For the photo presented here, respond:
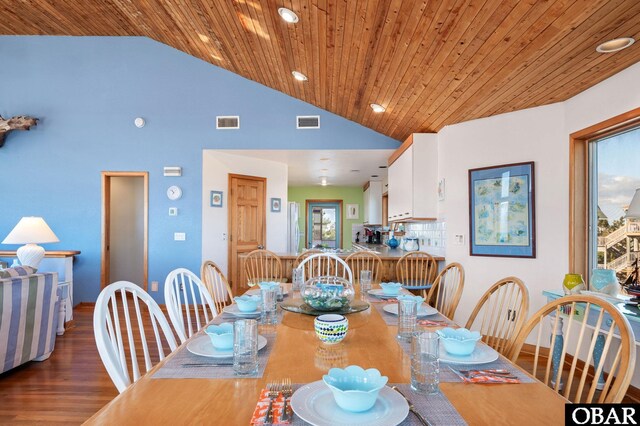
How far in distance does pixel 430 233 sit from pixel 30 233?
15.7 ft

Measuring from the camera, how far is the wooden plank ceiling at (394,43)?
2.14 metres

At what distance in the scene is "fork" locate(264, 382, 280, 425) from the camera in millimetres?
840

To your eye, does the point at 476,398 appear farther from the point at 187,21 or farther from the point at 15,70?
the point at 15,70

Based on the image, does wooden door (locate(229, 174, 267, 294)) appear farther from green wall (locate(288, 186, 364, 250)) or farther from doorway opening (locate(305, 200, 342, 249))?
doorway opening (locate(305, 200, 342, 249))

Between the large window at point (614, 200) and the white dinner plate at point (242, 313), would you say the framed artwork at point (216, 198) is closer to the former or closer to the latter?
the white dinner plate at point (242, 313)

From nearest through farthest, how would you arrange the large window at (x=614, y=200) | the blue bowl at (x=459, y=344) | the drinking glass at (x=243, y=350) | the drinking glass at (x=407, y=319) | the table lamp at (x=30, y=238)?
the drinking glass at (x=243, y=350) → the blue bowl at (x=459, y=344) → the drinking glass at (x=407, y=319) → the large window at (x=614, y=200) → the table lamp at (x=30, y=238)

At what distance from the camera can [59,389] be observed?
269cm

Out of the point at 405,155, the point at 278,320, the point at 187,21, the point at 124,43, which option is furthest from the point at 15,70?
the point at 278,320

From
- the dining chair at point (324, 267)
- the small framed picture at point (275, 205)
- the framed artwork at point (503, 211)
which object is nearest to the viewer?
the dining chair at point (324, 267)

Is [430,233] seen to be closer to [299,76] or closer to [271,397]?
[299,76]

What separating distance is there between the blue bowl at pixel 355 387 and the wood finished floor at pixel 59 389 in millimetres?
2195

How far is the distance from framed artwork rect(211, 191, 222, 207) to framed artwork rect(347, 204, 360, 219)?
5524 mm

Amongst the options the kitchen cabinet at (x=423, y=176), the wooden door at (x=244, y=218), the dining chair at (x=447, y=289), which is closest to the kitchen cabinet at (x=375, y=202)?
the wooden door at (x=244, y=218)

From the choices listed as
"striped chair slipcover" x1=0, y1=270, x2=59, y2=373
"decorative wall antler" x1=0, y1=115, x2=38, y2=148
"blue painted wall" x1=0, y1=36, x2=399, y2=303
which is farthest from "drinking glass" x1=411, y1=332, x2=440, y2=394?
"decorative wall antler" x1=0, y1=115, x2=38, y2=148
